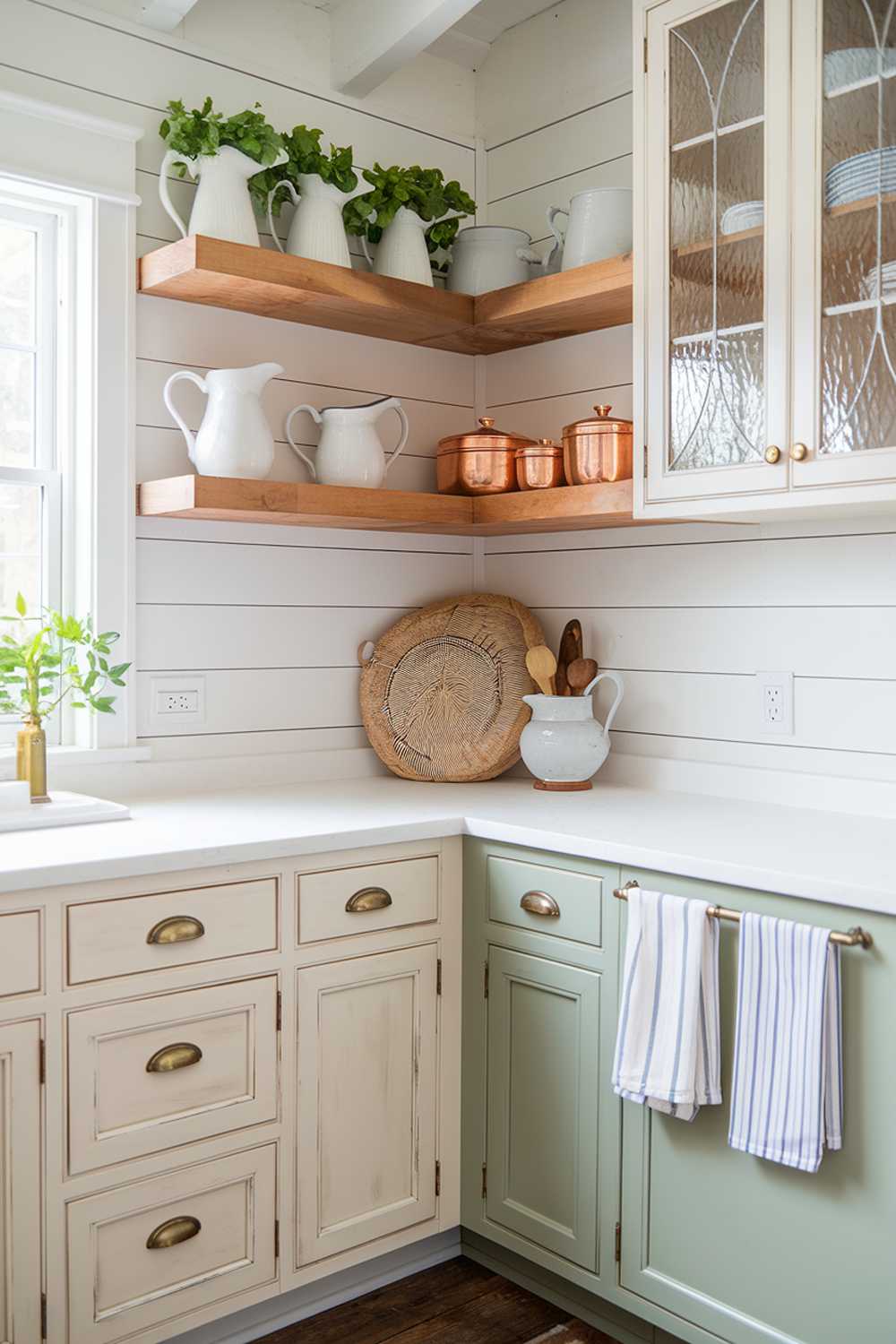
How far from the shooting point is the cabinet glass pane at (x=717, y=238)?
212 cm

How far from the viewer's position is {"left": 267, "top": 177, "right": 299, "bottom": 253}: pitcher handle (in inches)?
104

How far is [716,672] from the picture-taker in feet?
8.57

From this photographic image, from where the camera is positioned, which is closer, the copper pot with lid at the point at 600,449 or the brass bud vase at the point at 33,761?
the brass bud vase at the point at 33,761

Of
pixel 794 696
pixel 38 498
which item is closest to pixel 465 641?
pixel 794 696

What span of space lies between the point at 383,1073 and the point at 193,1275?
444 mm

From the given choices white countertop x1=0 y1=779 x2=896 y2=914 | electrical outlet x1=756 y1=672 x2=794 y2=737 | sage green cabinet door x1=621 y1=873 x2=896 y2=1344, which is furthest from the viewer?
electrical outlet x1=756 y1=672 x2=794 y2=737

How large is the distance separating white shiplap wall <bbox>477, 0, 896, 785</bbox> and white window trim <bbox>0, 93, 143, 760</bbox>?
0.99 meters

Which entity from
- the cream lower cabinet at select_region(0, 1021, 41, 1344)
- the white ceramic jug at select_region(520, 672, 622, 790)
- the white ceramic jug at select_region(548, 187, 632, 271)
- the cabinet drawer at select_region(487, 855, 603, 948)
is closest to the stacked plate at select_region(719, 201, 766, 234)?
the white ceramic jug at select_region(548, 187, 632, 271)

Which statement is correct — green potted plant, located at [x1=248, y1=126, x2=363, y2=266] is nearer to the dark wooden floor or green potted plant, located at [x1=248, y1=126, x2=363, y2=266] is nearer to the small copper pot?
the small copper pot

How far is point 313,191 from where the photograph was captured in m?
2.63

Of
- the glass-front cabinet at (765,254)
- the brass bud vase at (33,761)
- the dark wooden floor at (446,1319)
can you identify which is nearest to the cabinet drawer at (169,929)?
the brass bud vase at (33,761)

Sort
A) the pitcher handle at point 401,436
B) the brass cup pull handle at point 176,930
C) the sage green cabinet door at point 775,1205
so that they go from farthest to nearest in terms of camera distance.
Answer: the pitcher handle at point 401,436 < the brass cup pull handle at point 176,930 < the sage green cabinet door at point 775,1205

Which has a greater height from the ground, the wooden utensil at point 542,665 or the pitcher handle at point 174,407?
the pitcher handle at point 174,407

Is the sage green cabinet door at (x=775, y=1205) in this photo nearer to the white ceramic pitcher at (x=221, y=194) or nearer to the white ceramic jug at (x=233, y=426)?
the white ceramic jug at (x=233, y=426)
